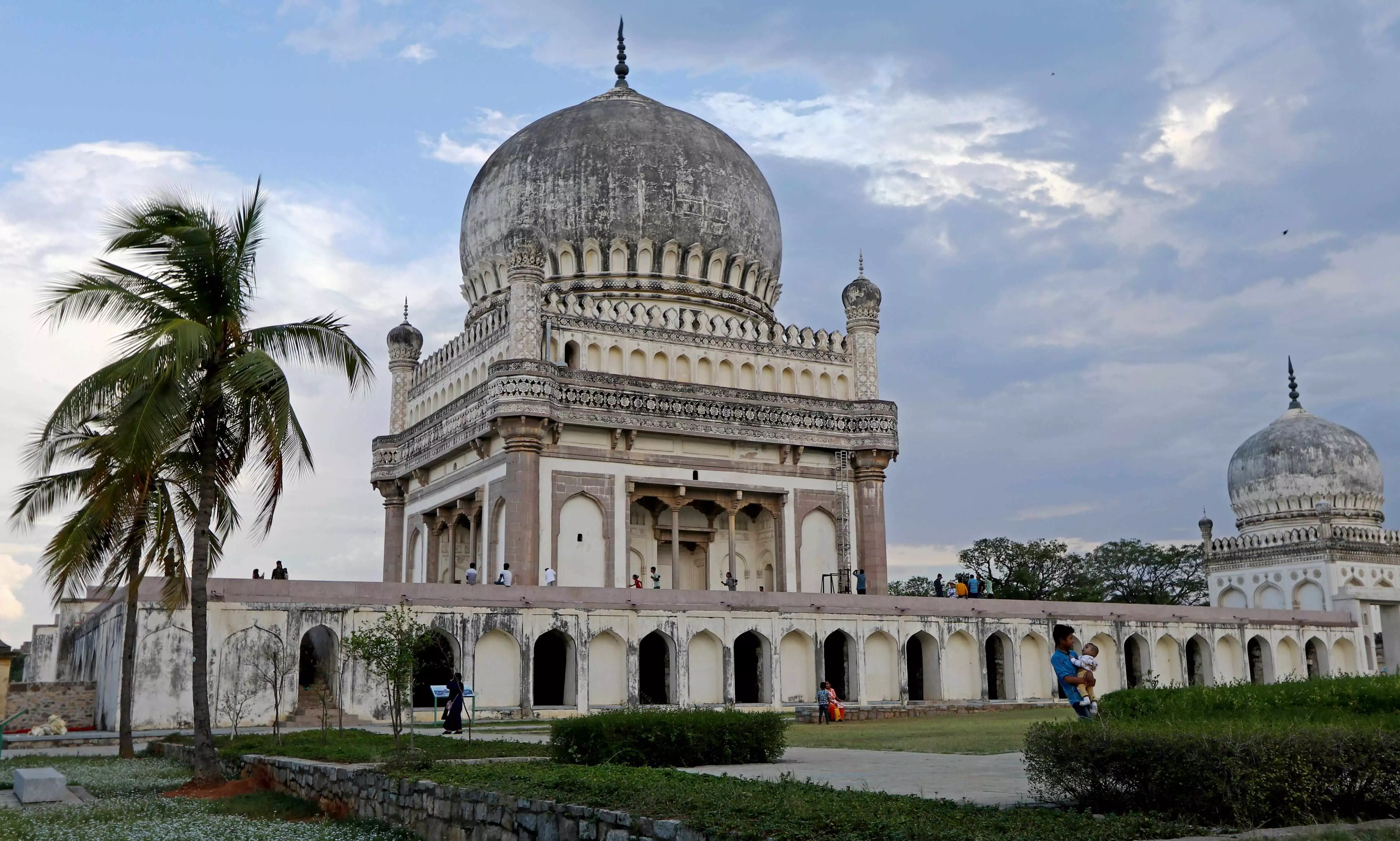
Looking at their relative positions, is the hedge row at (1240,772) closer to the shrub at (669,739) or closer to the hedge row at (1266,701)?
the hedge row at (1266,701)

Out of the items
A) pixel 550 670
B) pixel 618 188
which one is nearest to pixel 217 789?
pixel 550 670

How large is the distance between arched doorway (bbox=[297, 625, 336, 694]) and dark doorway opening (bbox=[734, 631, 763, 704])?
8226mm

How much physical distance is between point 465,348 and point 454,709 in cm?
1562

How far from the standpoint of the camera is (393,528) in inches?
1437

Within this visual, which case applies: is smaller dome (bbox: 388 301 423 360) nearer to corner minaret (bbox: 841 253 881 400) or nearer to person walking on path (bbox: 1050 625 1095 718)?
corner minaret (bbox: 841 253 881 400)

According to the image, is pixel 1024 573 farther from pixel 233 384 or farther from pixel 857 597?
pixel 233 384

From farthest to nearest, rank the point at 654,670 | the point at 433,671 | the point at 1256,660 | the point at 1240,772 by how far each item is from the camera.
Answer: the point at 1256,660 < the point at 654,670 < the point at 433,671 < the point at 1240,772

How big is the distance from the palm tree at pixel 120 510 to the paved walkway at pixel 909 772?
24.7 feet

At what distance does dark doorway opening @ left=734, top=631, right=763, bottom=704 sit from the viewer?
27125 mm

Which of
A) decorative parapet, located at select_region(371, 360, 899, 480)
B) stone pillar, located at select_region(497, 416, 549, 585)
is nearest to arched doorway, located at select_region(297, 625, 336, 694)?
stone pillar, located at select_region(497, 416, 549, 585)

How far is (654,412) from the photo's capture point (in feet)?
103

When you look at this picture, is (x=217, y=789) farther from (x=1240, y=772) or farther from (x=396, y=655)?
(x=1240, y=772)

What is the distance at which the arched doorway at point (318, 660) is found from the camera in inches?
899

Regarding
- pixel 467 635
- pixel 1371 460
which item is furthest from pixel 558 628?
pixel 1371 460
